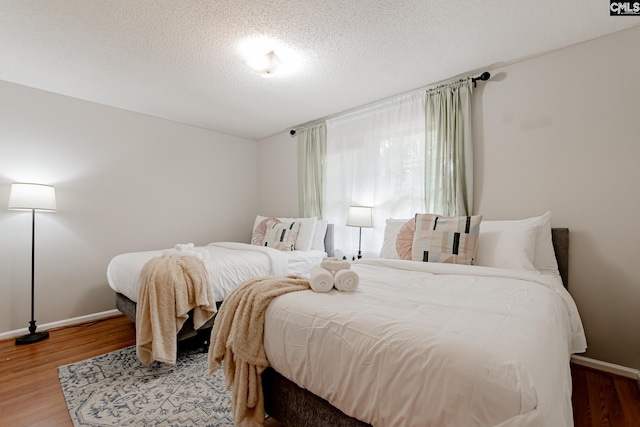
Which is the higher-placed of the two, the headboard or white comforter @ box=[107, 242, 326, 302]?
the headboard

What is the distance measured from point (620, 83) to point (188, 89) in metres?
3.65

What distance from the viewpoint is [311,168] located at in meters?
4.04

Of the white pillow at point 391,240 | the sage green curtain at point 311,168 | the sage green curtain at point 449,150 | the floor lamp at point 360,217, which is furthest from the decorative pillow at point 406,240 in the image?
the sage green curtain at point 311,168

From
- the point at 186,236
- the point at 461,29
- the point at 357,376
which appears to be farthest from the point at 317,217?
the point at 357,376

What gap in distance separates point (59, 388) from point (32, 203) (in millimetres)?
1697

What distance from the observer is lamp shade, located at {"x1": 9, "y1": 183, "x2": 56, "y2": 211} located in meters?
2.60

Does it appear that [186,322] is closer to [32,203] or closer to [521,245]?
[32,203]

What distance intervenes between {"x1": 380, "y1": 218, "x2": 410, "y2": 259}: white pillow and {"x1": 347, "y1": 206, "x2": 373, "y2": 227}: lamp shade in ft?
1.26

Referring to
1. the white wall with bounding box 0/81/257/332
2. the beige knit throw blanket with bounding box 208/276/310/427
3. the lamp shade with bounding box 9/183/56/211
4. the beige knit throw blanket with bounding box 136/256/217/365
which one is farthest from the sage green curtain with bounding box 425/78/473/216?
the lamp shade with bounding box 9/183/56/211

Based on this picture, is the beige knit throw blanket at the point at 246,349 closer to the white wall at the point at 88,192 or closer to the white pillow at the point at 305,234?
the white pillow at the point at 305,234

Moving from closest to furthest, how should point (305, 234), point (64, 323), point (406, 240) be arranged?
point (406, 240) → point (64, 323) → point (305, 234)

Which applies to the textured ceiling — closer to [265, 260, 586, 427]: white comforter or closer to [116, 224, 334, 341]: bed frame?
[265, 260, 586, 427]: white comforter

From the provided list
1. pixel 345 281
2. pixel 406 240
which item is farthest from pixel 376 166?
pixel 345 281

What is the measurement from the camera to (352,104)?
346 cm
